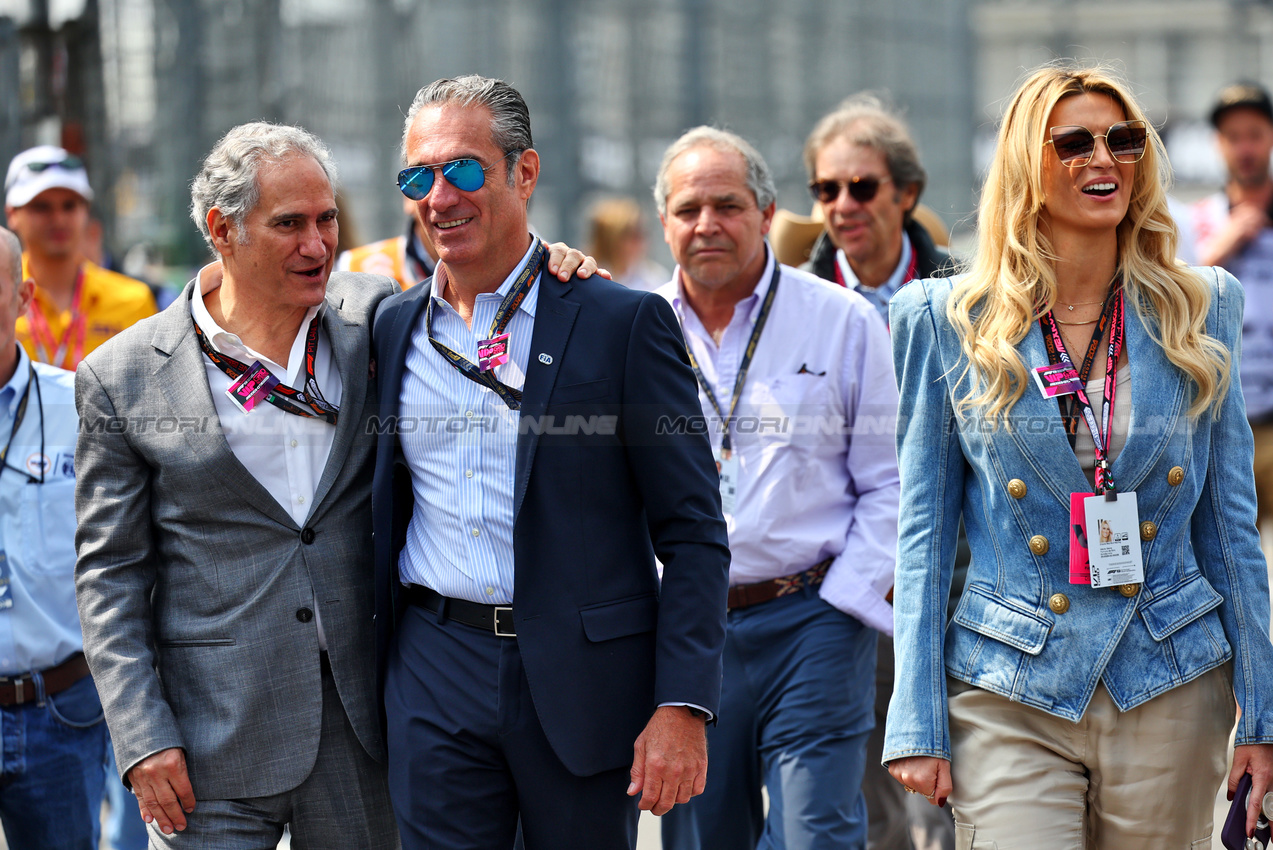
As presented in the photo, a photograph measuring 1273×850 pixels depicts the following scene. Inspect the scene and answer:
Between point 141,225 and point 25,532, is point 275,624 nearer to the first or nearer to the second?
point 25,532

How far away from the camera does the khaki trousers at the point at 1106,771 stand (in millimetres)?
2781

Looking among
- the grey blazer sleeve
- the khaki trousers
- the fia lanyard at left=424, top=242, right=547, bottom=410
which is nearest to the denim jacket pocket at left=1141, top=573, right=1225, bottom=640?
the khaki trousers

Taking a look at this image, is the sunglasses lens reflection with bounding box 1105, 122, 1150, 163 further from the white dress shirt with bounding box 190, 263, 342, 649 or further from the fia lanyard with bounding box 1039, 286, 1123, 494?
the white dress shirt with bounding box 190, 263, 342, 649

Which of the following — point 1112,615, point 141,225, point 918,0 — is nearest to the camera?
point 1112,615

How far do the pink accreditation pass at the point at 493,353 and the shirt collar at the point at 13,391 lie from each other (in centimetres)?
155

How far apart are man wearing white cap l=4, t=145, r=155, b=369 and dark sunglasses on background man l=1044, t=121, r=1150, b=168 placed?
4599mm

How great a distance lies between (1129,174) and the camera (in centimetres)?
297

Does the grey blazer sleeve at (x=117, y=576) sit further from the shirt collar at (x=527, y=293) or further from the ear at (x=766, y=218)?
the ear at (x=766, y=218)

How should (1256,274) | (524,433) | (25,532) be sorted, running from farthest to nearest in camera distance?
(1256,274) → (25,532) → (524,433)

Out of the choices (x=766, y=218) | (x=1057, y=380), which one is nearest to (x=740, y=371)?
(x=766, y=218)

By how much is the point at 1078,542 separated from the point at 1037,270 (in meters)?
0.59

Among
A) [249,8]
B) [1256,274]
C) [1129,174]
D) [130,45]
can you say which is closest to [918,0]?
[249,8]

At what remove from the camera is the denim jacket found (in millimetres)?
2791

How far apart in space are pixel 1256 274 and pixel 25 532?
5.44 metres
